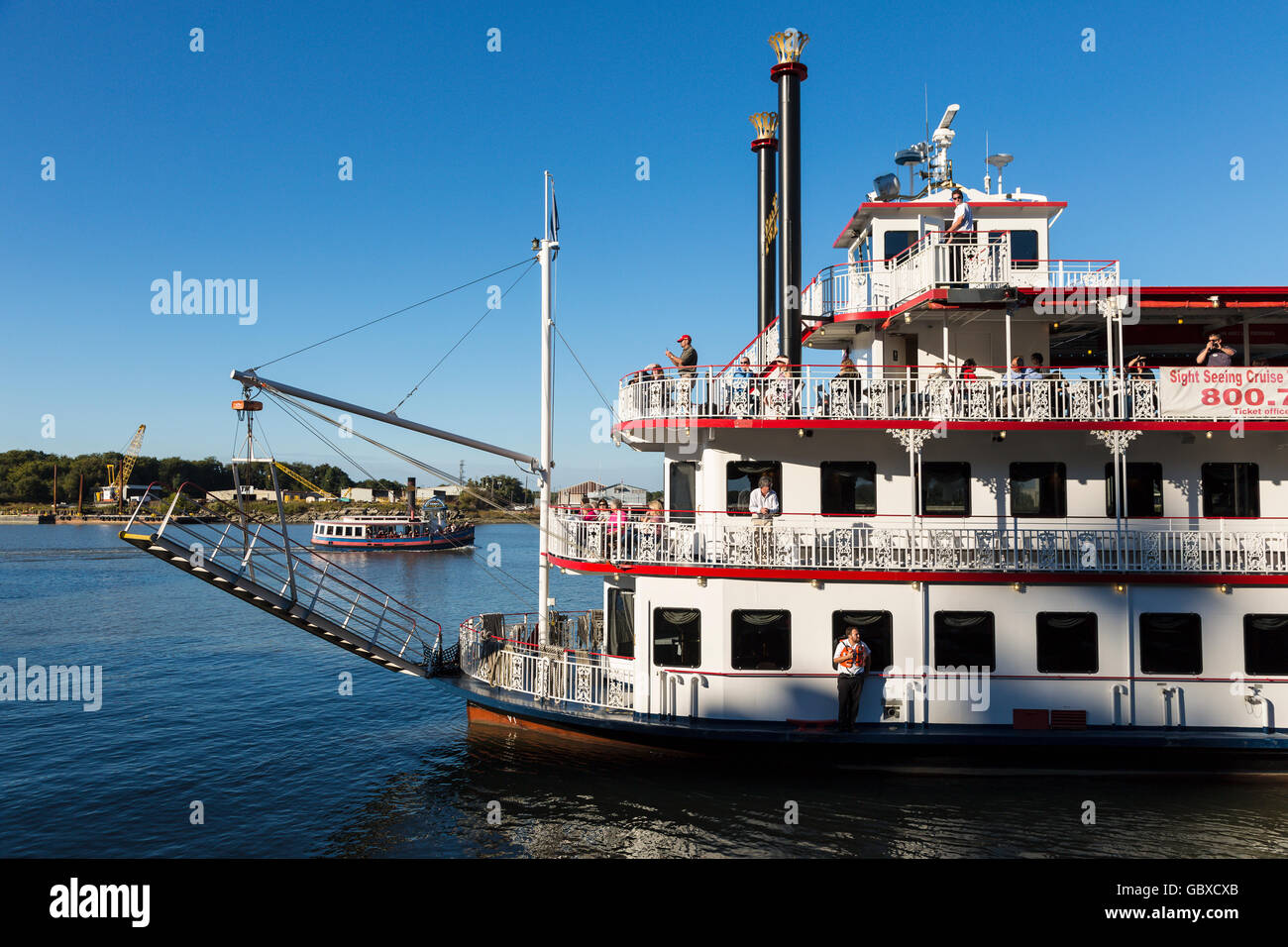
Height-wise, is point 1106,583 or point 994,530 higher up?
point 994,530

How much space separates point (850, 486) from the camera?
48.7 feet

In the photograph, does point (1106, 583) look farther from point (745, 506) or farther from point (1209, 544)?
point (745, 506)

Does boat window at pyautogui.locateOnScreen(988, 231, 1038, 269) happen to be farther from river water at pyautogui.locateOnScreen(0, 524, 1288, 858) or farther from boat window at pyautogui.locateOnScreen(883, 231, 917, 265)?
river water at pyautogui.locateOnScreen(0, 524, 1288, 858)

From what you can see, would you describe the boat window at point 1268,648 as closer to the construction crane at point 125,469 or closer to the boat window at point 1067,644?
the boat window at point 1067,644

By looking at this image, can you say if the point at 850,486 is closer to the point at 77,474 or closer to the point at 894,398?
the point at 894,398

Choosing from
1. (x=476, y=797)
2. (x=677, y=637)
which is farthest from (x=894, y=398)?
(x=476, y=797)

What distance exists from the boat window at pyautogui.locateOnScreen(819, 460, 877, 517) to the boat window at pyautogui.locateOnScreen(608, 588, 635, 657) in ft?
13.7

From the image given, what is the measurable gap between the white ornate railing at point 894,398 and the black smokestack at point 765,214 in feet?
15.1

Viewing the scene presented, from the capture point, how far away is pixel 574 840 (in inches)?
483

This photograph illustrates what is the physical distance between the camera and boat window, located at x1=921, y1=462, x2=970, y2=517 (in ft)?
48.3

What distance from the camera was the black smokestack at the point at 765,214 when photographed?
61.2 feet

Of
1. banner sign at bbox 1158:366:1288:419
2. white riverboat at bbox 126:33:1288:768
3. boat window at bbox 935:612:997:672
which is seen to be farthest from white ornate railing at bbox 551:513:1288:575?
banner sign at bbox 1158:366:1288:419
